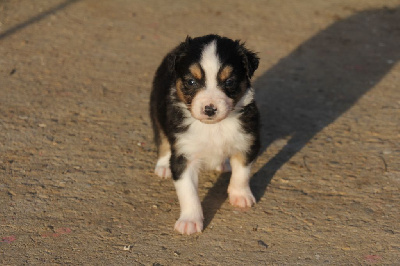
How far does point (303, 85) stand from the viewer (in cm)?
811

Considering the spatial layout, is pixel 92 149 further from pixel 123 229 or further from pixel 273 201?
pixel 273 201

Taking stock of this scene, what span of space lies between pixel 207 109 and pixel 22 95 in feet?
11.6

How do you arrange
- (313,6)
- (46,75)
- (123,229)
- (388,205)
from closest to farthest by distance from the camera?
(123,229), (388,205), (46,75), (313,6)

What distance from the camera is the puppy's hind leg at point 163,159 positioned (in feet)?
19.3

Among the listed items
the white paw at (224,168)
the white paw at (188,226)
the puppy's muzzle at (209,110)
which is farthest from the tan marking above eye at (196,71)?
the white paw at (224,168)

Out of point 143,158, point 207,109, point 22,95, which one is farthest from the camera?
point 22,95

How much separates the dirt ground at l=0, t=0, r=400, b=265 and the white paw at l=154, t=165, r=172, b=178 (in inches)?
2.4

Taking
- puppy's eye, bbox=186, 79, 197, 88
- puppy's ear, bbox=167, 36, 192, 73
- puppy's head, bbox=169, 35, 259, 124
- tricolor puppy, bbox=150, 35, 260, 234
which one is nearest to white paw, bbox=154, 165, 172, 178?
tricolor puppy, bbox=150, 35, 260, 234

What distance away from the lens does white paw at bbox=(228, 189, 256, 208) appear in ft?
17.8

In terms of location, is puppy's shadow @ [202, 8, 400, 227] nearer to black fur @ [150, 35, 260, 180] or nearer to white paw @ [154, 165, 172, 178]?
white paw @ [154, 165, 172, 178]

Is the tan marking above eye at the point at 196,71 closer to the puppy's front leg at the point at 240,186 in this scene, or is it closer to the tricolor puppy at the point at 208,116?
the tricolor puppy at the point at 208,116

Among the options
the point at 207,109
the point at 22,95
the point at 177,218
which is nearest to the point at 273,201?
the point at 177,218

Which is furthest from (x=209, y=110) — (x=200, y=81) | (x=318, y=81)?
(x=318, y=81)

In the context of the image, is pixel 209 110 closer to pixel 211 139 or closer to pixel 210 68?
pixel 210 68
